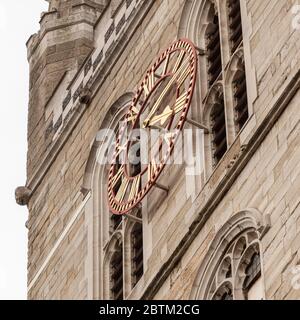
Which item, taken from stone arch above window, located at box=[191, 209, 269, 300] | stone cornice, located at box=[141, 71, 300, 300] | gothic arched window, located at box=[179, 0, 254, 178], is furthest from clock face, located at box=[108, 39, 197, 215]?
stone arch above window, located at box=[191, 209, 269, 300]

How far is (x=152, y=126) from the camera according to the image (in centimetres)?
3497

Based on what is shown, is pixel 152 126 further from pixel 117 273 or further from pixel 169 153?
pixel 117 273

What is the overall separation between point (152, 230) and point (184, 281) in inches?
61.4

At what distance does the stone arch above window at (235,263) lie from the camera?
31.7 m

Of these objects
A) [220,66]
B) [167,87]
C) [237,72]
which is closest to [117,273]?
[167,87]

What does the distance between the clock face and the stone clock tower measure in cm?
3

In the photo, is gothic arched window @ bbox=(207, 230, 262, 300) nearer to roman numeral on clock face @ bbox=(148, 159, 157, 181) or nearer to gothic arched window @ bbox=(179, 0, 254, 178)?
gothic arched window @ bbox=(179, 0, 254, 178)

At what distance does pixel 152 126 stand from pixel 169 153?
56 cm

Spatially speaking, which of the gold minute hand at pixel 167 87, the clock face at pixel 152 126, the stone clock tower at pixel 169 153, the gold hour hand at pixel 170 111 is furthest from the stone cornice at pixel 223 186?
the gold minute hand at pixel 167 87

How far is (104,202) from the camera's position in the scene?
36688 mm

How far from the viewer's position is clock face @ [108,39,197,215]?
113 ft
